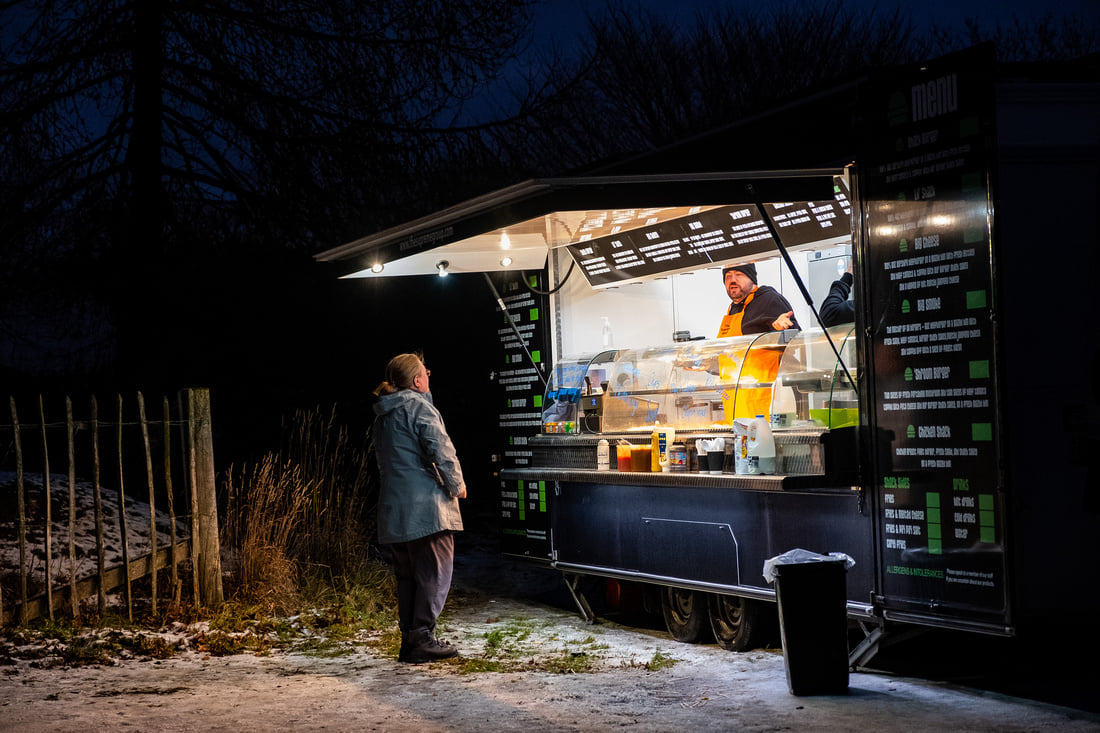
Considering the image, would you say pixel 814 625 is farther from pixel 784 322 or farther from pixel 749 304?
pixel 749 304

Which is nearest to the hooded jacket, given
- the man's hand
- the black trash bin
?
the black trash bin

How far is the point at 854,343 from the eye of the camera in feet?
22.2

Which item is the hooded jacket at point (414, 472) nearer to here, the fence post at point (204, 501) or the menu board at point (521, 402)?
the fence post at point (204, 501)

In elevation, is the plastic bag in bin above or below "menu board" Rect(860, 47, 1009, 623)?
below

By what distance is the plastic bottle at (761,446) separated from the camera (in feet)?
22.7

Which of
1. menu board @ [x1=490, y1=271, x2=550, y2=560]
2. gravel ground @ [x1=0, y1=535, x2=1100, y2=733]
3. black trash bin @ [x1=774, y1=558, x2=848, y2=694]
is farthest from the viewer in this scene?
menu board @ [x1=490, y1=271, x2=550, y2=560]

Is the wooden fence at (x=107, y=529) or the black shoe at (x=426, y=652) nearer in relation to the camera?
the black shoe at (x=426, y=652)

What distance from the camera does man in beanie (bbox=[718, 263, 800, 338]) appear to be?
912cm

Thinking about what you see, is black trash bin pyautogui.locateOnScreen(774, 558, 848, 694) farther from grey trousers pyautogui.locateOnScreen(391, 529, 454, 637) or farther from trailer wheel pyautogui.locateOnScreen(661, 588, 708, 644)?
grey trousers pyautogui.locateOnScreen(391, 529, 454, 637)

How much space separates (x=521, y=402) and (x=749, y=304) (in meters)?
2.34

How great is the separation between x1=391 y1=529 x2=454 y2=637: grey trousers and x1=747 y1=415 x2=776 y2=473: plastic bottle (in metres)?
1.90

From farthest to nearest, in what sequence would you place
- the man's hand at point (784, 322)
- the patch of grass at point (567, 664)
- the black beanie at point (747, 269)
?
the black beanie at point (747, 269), the man's hand at point (784, 322), the patch of grass at point (567, 664)

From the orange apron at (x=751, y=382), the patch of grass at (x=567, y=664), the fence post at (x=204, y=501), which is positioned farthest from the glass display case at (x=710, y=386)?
the fence post at (x=204, y=501)

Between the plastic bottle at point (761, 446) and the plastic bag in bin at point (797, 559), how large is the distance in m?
0.71
